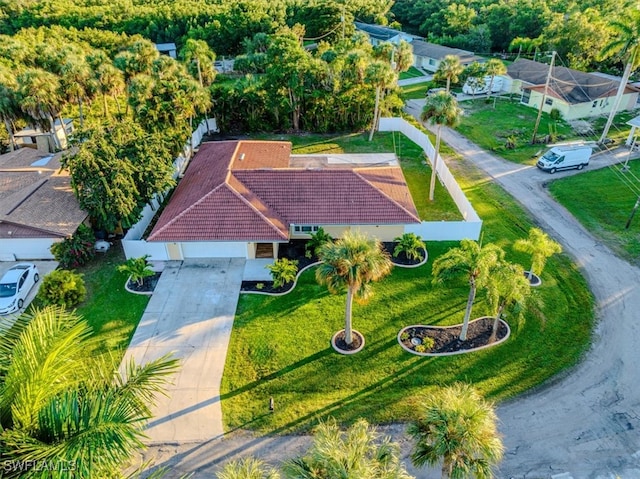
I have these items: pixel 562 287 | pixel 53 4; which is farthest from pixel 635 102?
pixel 53 4

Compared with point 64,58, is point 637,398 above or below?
below

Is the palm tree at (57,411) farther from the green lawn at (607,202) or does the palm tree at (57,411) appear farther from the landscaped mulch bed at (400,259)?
the green lawn at (607,202)

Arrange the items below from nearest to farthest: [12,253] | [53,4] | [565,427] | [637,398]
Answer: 1. [565,427]
2. [637,398]
3. [12,253]
4. [53,4]

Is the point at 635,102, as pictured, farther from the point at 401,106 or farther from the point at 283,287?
the point at 283,287

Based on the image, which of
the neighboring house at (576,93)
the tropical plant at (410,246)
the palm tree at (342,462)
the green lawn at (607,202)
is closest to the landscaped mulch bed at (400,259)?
the tropical plant at (410,246)

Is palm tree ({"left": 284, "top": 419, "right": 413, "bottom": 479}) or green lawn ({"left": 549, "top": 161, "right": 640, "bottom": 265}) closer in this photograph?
palm tree ({"left": 284, "top": 419, "right": 413, "bottom": 479})

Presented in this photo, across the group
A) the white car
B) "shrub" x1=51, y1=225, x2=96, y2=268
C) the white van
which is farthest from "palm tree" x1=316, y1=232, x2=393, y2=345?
the white van

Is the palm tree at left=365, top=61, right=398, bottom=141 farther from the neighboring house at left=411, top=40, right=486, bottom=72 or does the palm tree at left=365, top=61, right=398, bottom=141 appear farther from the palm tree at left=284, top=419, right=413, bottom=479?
the palm tree at left=284, top=419, right=413, bottom=479
